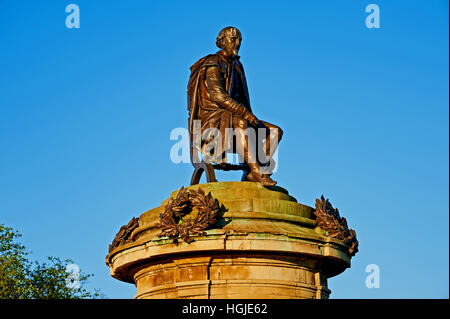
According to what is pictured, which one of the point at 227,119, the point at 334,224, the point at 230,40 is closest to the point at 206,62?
the point at 230,40

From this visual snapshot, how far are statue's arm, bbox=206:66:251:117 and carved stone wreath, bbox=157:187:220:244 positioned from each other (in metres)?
2.18

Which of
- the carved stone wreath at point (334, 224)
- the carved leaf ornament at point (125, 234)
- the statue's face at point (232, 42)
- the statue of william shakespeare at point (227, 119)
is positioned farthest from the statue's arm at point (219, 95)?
the carved leaf ornament at point (125, 234)

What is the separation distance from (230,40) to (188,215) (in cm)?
439

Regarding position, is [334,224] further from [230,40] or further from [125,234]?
[230,40]

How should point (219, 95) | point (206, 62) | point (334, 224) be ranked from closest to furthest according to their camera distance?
1. point (334, 224)
2. point (219, 95)
3. point (206, 62)

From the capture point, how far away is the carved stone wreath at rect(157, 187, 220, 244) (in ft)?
42.7

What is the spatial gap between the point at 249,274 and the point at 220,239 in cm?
81

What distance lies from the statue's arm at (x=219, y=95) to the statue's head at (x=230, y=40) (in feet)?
2.45

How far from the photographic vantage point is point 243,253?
513 inches

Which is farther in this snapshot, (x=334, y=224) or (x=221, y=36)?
(x=221, y=36)

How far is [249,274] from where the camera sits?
13.1 metres
